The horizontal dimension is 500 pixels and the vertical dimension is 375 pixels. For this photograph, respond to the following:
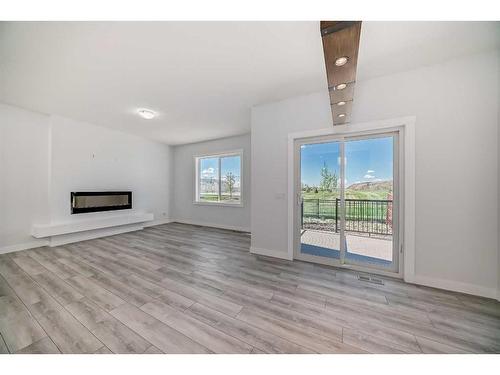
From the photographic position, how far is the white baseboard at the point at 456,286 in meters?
1.92

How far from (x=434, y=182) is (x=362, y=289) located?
1510mm

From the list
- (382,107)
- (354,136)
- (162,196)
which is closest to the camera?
(382,107)

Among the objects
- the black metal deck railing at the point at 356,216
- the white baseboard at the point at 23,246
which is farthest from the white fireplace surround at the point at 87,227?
the black metal deck railing at the point at 356,216

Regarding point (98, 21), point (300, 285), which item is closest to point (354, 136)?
point (300, 285)

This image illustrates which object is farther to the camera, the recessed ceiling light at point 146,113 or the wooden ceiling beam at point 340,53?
the recessed ceiling light at point 146,113

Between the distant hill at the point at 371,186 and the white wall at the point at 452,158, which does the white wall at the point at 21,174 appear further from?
the distant hill at the point at 371,186

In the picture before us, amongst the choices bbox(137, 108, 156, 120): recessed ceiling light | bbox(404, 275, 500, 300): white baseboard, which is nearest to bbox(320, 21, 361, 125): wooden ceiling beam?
bbox(404, 275, 500, 300): white baseboard

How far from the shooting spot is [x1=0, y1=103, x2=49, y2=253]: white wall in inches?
127

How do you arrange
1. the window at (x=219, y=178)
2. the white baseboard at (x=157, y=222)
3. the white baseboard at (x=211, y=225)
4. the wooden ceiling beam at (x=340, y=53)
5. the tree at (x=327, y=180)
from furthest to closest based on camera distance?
the white baseboard at (x=157, y=222) < the window at (x=219, y=178) < the white baseboard at (x=211, y=225) < the tree at (x=327, y=180) < the wooden ceiling beam at (x=340, y=53)

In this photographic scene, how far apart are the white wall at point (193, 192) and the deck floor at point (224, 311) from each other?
2265mm

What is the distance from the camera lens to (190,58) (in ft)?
6.71

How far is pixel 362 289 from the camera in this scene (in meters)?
2.11

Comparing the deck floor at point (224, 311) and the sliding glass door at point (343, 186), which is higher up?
the sliding glass door at point (343, 186)

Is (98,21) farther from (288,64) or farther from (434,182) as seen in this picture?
(434,182)
